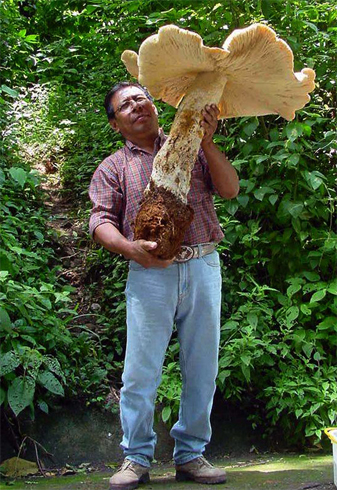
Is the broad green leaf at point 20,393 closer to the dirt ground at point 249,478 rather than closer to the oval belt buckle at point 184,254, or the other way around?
the dirt ground at point 249,478

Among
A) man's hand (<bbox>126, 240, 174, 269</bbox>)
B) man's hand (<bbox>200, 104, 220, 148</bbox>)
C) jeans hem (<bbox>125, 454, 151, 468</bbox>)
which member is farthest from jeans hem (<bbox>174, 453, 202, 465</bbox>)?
man's hand (<bbox>200, 104, 220, 148</bbox>)

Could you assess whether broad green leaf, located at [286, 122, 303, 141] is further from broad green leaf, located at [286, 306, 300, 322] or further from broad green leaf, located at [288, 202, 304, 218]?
broad green leaf, located at [286, 306, 300, 322]

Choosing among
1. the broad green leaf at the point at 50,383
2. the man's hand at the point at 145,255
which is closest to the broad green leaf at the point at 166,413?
the broad green leaf at the point at 50,383

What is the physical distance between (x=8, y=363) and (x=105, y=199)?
1017 millimetres

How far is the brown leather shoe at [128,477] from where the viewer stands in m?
2.78

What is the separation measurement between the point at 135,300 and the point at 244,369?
3.28ft

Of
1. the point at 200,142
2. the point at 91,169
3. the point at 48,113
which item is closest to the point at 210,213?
the point at 200,142

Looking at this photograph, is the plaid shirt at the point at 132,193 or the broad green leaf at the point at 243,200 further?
the broad green leaf at the point at 243,200

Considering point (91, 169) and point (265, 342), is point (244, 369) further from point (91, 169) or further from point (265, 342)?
point (91, 169)

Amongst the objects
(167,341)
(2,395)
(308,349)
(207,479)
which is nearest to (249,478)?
(207,479)

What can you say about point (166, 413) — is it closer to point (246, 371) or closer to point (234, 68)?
point (246, 371)

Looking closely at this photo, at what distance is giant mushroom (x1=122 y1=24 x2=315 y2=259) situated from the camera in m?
2.50

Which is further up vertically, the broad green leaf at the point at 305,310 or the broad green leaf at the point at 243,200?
the broad green leaf at the point at 243,200

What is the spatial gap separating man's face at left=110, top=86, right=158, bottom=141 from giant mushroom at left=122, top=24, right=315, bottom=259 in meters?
0.09
